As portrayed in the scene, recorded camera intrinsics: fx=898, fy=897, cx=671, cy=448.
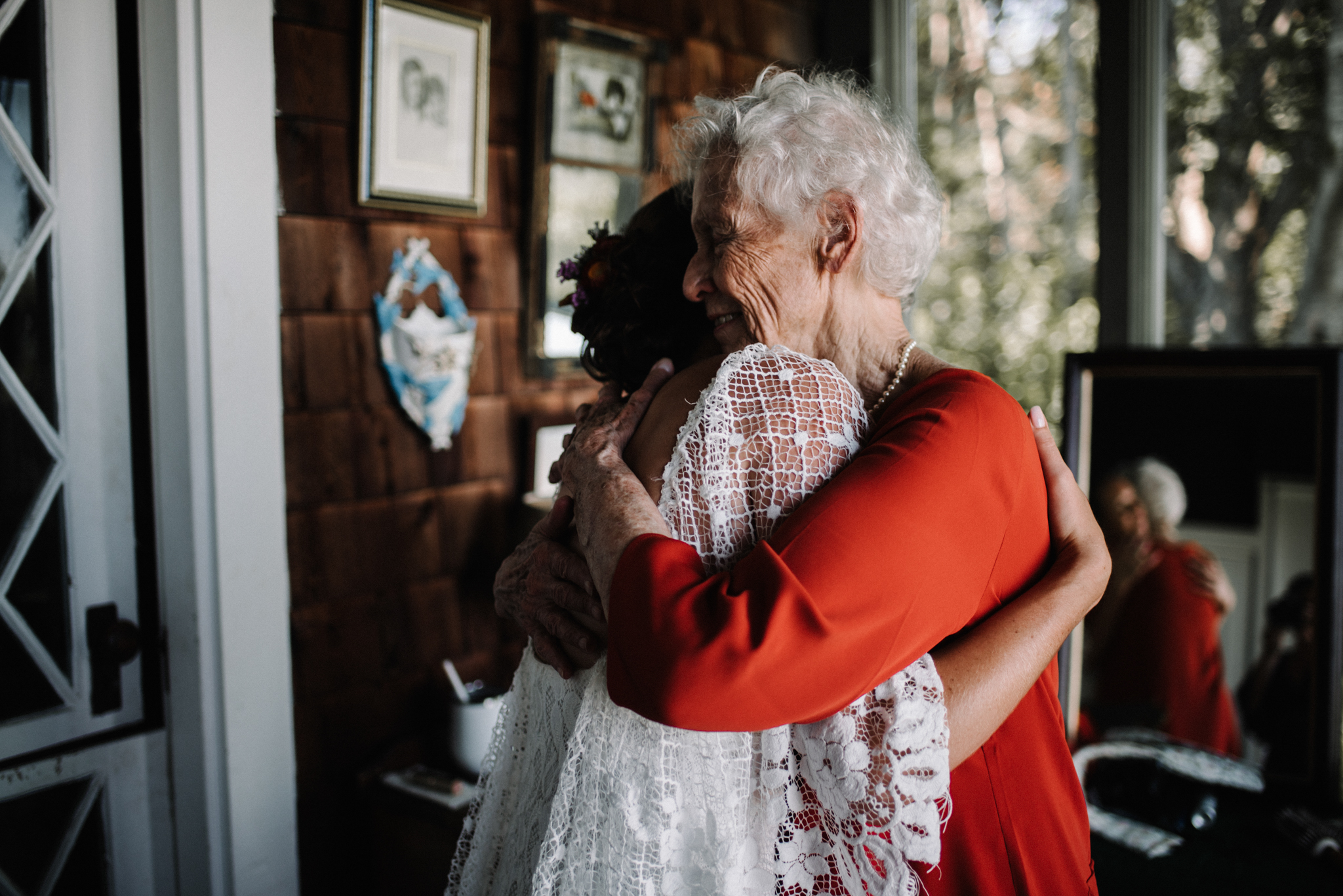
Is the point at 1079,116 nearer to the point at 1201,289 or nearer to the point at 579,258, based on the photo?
the point at 1201,289

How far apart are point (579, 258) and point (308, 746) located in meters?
1.28

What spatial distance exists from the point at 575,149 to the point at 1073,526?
1695mm

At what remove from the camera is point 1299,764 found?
67.4 inches

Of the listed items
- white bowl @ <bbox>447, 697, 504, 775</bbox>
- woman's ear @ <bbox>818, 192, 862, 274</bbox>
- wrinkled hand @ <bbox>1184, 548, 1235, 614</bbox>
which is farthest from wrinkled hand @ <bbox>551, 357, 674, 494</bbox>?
wrinkled hand @ <bbox>1184, 548, 1235, 614</bbox>

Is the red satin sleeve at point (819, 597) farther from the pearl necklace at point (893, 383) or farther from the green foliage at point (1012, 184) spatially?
the green foliage at point (1012, 184)

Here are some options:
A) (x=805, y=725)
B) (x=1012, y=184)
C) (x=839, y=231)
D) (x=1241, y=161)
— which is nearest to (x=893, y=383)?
(x=839, y=231)

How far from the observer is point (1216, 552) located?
1888 mm

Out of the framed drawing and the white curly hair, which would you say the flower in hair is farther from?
the framed drawing

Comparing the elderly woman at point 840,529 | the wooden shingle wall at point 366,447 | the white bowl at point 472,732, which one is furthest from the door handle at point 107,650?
the elderly woman at point 840,529

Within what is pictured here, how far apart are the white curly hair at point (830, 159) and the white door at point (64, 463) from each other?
1203 millimetres

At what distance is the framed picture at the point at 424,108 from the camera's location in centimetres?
191

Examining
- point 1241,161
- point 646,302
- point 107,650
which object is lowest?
point 107,650

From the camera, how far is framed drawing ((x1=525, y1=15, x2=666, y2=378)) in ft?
7.43

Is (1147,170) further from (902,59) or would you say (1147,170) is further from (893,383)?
(893,383)
